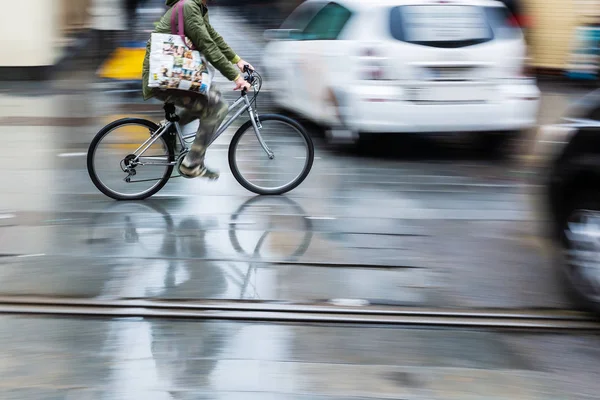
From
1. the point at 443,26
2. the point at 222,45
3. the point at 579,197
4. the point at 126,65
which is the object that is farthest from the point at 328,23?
the point at 579,197

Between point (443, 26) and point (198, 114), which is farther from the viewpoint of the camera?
point (443, 26)

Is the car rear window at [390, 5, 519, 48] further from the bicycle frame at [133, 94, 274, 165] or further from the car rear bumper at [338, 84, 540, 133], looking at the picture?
the bicycle frame at [133, 94, 274, 165]

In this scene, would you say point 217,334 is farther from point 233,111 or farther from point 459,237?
point 233,111

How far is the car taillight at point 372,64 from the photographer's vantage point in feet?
28.1

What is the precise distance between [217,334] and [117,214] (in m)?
2.64

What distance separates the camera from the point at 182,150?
7223 mm

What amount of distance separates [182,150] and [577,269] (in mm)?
3585

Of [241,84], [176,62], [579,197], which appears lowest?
[241,84]

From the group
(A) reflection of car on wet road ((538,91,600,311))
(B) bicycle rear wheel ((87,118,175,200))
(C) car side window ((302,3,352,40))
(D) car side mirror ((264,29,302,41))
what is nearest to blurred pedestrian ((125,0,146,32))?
(D) car side mirror ((264,29,302,41))

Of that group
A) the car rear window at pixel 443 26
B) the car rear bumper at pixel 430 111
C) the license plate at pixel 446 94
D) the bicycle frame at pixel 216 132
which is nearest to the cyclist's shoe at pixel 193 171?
the bicycle frame at pixel 216 132

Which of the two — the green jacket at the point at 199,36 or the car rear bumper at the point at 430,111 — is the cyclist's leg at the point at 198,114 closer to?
the green jacket at the point at 199,36

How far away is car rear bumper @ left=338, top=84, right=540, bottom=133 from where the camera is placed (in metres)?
8.60

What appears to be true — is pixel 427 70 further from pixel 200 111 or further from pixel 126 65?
pixel 126 65

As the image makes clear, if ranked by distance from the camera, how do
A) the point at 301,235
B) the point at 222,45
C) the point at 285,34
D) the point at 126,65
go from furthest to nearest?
the point at 126,65
the point at 285,34
the point at 222,45
the point at 301,235
